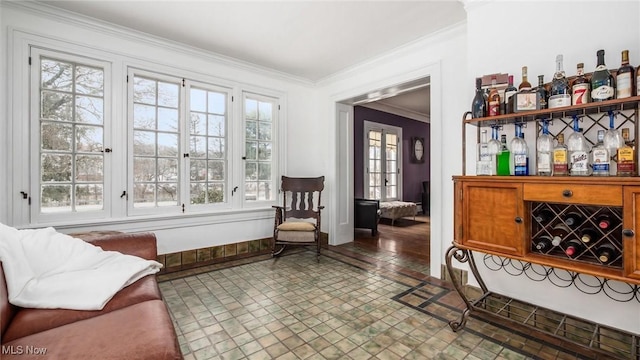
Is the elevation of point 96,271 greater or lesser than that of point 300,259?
greater

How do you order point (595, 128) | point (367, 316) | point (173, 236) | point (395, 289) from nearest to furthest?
point (595, 128) < point (367, 316) < point (395, 289) < point (173, 236)

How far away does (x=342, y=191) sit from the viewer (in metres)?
4.52

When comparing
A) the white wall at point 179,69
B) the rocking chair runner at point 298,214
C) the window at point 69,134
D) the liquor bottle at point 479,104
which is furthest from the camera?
the rocking chair runner at point 298,214

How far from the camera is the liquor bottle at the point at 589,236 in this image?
160 cm

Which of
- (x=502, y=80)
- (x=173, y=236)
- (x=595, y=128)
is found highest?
(x=502, y=80)

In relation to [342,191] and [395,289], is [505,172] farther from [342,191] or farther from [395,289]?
[342,191]

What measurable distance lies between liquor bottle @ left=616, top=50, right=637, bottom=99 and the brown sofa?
250 centimetres

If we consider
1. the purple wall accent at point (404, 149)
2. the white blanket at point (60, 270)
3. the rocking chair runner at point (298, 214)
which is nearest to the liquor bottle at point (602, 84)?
the rocking chair runner at point (298, 214)

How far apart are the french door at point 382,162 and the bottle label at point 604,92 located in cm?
448

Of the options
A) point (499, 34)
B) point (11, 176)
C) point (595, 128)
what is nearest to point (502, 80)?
point (499, 34)

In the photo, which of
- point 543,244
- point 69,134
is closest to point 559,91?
point 543,244

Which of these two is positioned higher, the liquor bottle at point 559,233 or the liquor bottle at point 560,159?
the liquor bottle at point 560,159

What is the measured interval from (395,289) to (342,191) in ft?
6.59

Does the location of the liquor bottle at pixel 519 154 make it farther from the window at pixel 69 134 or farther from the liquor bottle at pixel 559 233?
the window at pixel 69 134
